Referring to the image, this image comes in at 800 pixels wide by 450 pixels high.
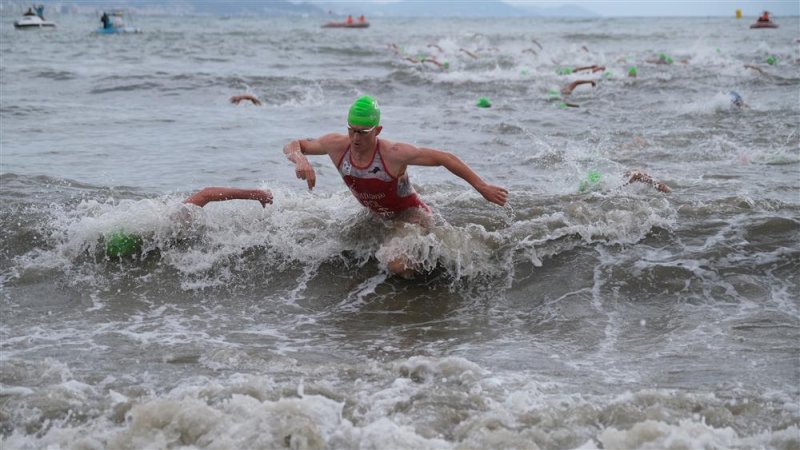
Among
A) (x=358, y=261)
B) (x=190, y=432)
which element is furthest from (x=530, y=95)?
(x=190, y=432)

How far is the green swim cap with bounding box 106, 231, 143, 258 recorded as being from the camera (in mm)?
7086

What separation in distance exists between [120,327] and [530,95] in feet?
51.0

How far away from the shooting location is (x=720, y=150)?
11.6m

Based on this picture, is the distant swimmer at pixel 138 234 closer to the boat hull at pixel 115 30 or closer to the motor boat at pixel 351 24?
the boat hull at pixel 115 30

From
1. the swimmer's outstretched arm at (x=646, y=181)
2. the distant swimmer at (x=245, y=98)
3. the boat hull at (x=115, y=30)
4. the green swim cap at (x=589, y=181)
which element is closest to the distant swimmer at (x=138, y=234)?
the green swim cap at (x=589, y=181)

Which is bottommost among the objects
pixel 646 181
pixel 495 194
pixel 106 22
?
pixel 646 181

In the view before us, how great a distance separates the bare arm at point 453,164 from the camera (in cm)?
606

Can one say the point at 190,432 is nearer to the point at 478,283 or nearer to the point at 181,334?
the point at 181,334

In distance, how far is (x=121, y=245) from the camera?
7.10 m

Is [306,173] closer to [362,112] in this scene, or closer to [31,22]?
[362,112]

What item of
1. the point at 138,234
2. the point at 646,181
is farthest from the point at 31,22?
the point at 646,181

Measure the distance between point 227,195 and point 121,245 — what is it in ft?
3.40

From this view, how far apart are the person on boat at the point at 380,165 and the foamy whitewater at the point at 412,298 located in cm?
20

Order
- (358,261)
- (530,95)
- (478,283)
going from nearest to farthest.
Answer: (478,283) < (358,261) < (530,95)
